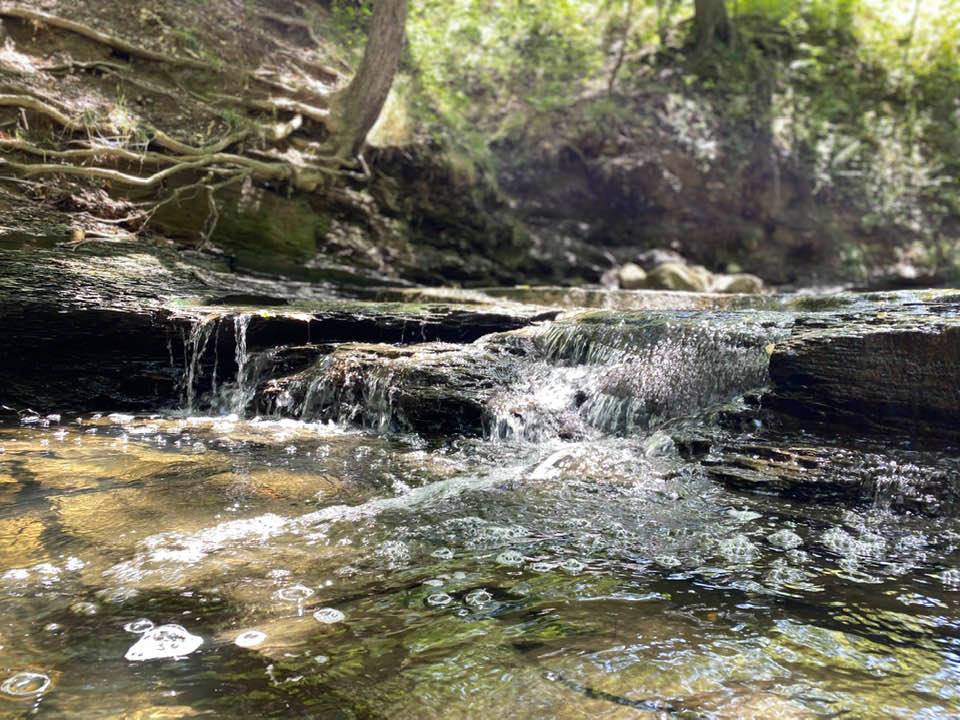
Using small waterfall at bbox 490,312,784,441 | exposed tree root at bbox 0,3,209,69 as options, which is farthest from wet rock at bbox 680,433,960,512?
exposed tree root at bbox 0,3,209,69

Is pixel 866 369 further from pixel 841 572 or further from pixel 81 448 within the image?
pixel 81 448

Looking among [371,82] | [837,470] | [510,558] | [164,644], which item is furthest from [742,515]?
[371,82]

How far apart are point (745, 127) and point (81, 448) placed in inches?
499

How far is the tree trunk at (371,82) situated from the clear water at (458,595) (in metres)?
6.24

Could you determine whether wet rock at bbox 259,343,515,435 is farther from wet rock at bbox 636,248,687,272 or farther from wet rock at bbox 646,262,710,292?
wet rock at bbox 636,248,687,272

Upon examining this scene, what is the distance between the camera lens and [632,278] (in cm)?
1070

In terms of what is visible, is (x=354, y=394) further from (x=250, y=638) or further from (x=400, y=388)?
(x=250, y=638)

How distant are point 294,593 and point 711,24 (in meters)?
14.4

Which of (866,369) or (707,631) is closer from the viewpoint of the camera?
(707,631)

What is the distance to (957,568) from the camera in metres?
2.61

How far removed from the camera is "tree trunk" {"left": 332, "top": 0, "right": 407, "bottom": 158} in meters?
8.48

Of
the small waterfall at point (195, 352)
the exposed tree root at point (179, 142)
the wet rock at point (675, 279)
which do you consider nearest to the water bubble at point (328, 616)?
the small waterfall at point (195, 352)

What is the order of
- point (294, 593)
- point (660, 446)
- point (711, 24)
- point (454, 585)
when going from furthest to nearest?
1. point (711, 24)
2. point (660, 446)
3. point (454, 585)
4. point (294, 593)

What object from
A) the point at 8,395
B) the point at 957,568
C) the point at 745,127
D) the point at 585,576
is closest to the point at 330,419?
the point at 8,395
